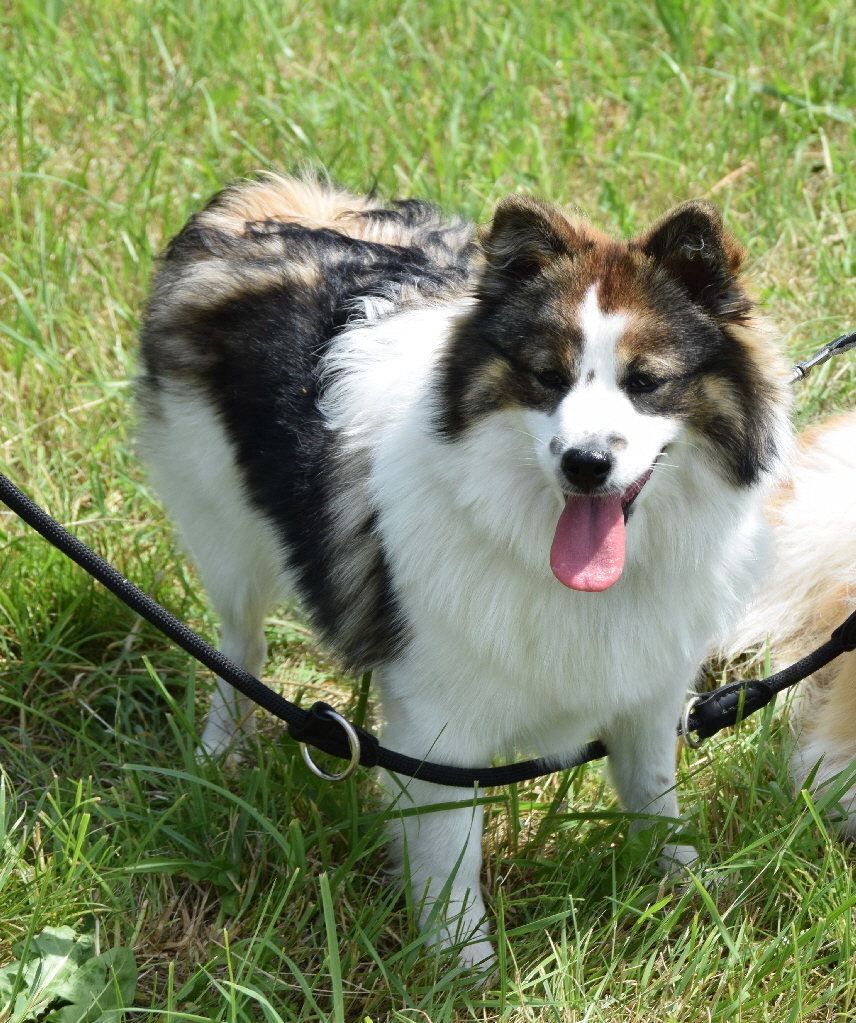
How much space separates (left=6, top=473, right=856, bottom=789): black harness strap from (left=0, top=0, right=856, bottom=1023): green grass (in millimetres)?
150

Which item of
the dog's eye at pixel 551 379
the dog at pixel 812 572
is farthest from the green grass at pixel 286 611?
the dog's eye at pixel 551 379

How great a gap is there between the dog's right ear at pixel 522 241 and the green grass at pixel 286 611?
45.8 inches

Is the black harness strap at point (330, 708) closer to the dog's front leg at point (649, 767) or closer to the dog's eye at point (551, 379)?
the dog's front leg at point (649, 767)

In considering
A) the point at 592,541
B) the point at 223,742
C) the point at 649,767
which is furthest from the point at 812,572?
the point at 223,742

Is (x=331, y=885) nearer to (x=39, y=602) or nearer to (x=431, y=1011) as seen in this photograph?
(x=431, y=1011)

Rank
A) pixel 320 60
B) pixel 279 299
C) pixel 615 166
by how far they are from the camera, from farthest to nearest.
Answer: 1. pixel 320 60
2. pixel 615 166
3. pixel 279 299

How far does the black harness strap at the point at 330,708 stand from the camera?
2125 millimetres

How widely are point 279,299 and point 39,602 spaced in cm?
125

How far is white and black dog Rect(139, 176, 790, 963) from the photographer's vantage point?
6.47ft

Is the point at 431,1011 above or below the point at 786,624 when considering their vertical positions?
below

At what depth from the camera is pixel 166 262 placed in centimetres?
300

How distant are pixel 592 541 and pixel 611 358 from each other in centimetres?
34

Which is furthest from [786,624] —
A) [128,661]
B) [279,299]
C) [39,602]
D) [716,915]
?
[39,602]

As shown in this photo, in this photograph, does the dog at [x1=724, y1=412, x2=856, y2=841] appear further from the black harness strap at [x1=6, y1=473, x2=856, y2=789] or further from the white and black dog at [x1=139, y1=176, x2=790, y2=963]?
the white and black dog at [x1=139, y1=176, x2=790, y2=963]
